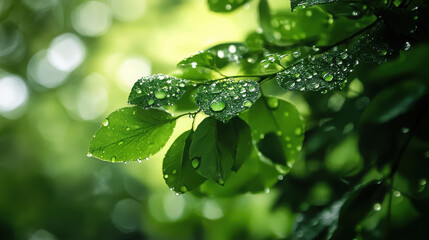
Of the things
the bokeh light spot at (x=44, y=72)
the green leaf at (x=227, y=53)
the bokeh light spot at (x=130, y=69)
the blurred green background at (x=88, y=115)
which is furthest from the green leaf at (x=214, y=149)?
the bokeh light spot at (x=44, y=72)

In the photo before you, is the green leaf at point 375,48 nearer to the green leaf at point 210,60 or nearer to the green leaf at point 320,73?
the green leaf at point 320,73

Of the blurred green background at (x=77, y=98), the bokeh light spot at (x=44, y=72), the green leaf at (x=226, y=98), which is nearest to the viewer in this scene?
the green leaf at (x=226, y=98)

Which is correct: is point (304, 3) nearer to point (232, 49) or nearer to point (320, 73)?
point (320, 73)

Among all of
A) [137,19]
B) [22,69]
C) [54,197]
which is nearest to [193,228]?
[54,197]

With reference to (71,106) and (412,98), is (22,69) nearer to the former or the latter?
(71,106)

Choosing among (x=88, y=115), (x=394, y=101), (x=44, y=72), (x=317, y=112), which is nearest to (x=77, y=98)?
(x=88, y=115)

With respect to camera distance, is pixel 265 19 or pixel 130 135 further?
pixel 265 19
